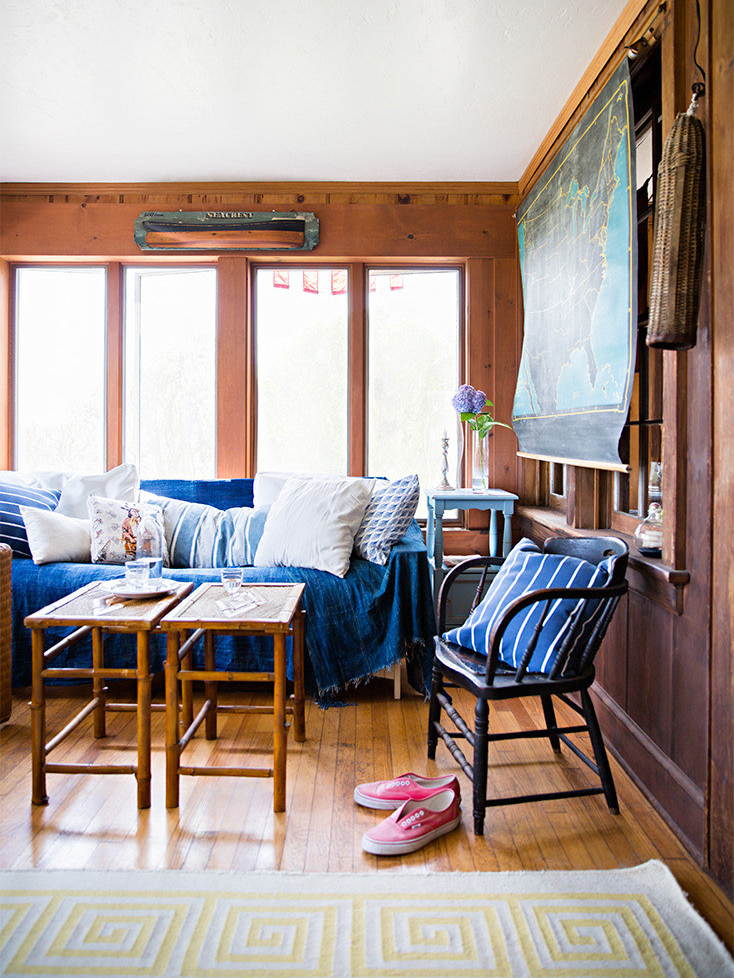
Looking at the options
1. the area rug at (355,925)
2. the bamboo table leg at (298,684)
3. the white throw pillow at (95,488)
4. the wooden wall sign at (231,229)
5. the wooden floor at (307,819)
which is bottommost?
the area rug at (355,925)

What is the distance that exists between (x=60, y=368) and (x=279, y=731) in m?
3.20

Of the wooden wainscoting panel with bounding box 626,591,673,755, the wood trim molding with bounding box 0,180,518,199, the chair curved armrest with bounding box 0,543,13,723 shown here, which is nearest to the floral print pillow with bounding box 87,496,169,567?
the chair curved armrest with bounding box 0,543,13,723

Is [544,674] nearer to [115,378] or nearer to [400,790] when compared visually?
[400,790]

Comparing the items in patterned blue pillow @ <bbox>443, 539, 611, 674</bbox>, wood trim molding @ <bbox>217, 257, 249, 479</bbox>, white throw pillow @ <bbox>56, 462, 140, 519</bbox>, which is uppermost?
wood trim molding @ <bbox>217, 257, 249, 479</bbox>

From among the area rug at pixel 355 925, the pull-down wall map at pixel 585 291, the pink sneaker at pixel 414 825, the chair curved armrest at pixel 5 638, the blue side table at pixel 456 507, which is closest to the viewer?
the area rug at pixel 355 925

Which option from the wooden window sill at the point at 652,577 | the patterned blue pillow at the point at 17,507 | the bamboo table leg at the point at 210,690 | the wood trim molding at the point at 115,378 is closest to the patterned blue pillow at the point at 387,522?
the wooden window sill at the point at 652,577

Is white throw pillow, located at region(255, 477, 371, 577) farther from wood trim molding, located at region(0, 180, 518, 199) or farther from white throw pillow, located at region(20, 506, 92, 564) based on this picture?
wood trim molding, located at region(0, 180, 518, 199)

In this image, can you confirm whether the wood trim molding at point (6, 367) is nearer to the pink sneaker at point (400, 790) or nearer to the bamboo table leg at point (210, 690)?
the bamboo table leg at point (210, 690)

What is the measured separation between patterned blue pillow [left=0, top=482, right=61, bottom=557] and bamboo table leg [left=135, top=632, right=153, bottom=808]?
1.41 meters

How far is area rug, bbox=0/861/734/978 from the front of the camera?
1.52m

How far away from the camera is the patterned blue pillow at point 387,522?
3268 mm

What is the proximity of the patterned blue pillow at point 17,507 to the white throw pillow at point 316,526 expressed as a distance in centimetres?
111

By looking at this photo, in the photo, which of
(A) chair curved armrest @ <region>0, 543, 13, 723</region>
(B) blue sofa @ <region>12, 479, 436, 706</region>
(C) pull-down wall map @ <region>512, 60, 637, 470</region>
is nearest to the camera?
(C) pull-down wall map @ <region>512, 60, 637, 470</region>

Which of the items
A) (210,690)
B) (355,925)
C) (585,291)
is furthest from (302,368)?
(355,925)
